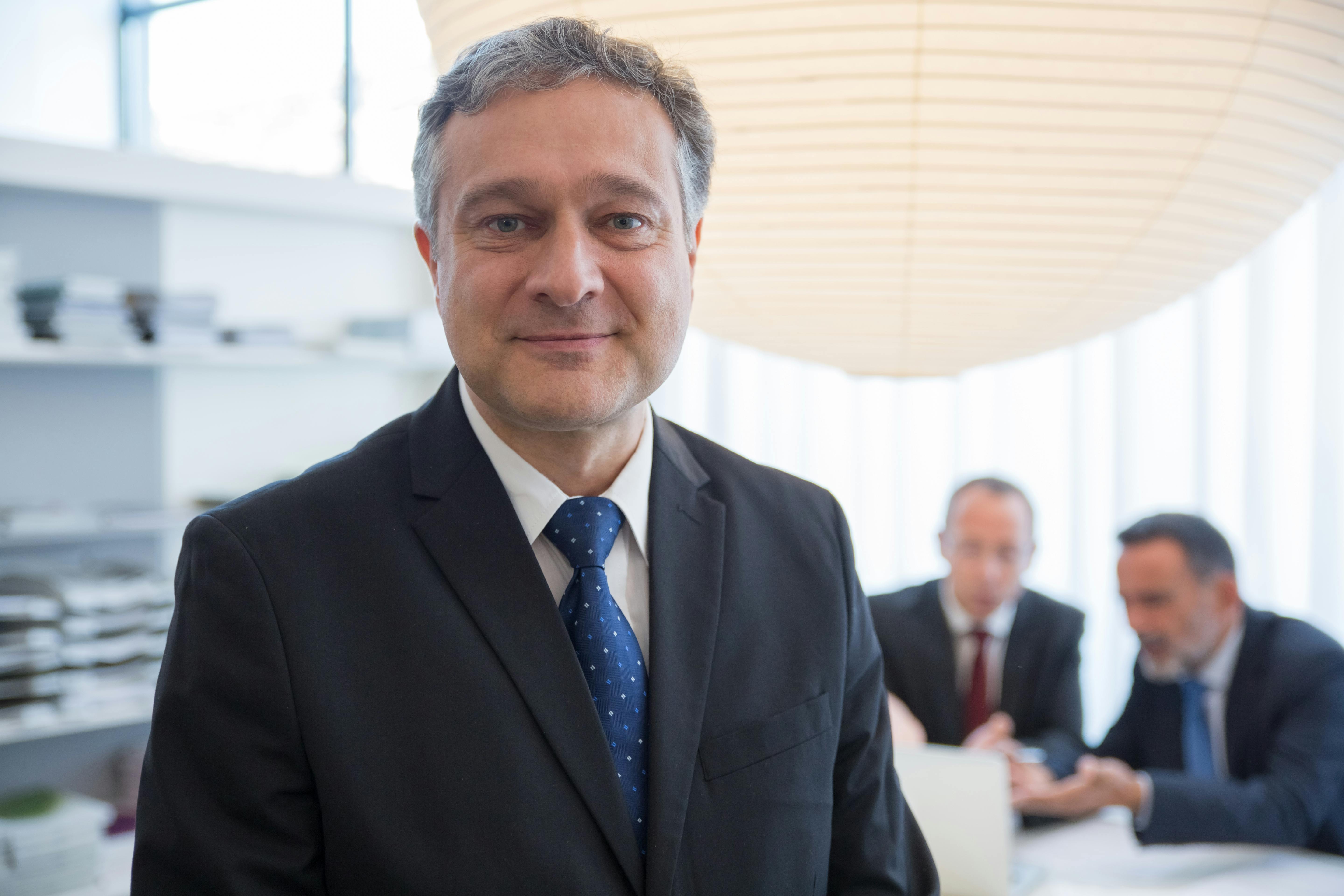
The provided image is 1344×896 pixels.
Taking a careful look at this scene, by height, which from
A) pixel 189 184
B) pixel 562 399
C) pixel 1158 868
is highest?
pixel 189 184

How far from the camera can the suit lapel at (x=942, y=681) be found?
2.68 metres

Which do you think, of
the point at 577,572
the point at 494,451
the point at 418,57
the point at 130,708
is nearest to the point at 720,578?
the point at 577,572

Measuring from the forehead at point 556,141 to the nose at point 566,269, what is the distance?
3 cm

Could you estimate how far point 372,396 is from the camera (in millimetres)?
4203

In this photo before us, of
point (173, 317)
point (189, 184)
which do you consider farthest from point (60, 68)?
point (173, 317)

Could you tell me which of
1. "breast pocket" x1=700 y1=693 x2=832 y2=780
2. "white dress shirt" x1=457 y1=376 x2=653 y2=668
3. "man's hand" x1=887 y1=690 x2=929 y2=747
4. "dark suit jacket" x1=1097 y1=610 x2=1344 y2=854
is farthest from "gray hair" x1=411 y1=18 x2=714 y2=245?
"dark suit jacket" x1=1097 y1=610 x2=1344 y2=854

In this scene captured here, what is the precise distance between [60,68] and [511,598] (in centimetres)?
430

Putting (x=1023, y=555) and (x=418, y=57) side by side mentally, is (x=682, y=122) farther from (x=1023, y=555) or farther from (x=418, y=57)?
(x=418, y=57)

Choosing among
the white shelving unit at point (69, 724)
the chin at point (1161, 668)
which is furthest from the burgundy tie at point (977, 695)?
the white shelving unit at point (69, 724)

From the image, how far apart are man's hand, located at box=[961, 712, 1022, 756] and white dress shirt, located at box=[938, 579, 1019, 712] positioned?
0.27 metres

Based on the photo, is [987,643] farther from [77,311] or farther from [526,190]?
[77,311]

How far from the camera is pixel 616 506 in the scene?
42.0 inches

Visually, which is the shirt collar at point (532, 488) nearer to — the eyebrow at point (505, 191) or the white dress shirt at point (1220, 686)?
the eyebrow at point (505, 191)

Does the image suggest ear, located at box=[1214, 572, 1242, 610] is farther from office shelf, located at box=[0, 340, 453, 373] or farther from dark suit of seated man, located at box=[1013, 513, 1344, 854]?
office shelf, located at box=[0, 340, 453, 373]
